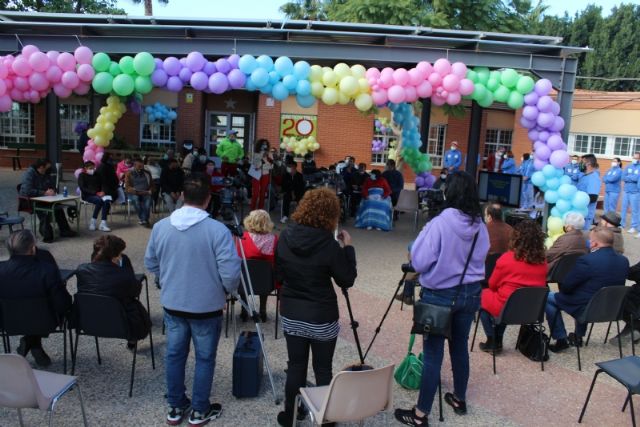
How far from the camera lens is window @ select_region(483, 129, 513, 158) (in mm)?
23969

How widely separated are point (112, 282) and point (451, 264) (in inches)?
98.5

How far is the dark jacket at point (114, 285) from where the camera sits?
421 centimetres

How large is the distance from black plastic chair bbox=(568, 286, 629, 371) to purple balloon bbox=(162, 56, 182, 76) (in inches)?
262

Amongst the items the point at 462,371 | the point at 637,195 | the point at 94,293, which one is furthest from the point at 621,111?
the point at 94,293

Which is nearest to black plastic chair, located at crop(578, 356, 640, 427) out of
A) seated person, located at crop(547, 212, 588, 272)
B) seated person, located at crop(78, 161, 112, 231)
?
seated person, located at crop(547, 212, 588, 272)

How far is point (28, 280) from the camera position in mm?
4121

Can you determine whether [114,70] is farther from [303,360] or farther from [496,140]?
[496,140]

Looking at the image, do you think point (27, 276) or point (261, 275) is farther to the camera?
point (261, 275)

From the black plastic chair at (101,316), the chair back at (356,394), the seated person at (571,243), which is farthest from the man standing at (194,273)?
the seated person at (571,243)

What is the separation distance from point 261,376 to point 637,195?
12.7 meters

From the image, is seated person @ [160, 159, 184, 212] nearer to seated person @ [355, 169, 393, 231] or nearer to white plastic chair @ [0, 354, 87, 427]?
seated person @ [355, 169, 393, 231]

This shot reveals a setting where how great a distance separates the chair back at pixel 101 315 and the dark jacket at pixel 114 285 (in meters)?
0.07

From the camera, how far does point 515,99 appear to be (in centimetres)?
923

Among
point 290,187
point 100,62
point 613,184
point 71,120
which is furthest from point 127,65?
point 71,120
